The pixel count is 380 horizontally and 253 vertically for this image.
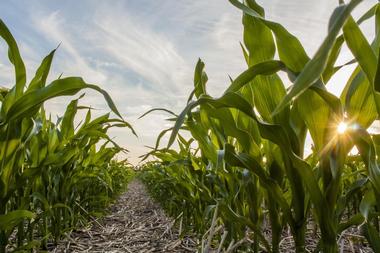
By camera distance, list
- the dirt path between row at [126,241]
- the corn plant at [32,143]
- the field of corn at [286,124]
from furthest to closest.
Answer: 1. the dirt path between row at [126,241]
2. the corn plant at [32,143]
3. the field of corn at [286,124]

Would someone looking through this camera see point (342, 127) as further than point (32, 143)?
No

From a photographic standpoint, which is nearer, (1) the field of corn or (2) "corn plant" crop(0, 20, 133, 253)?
(1) the field of corn

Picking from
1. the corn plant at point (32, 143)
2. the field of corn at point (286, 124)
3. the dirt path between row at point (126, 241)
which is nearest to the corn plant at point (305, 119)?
the field of corn at point (286, 124)

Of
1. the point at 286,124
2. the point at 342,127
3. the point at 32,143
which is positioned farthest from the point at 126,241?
the point at 342,127

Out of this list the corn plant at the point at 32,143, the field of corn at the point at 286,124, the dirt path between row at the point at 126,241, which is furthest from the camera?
the dirt path between row at the point at 126,241

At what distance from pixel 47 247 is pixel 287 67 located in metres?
1.99

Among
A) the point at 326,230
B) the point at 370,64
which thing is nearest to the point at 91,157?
the point at 326,230

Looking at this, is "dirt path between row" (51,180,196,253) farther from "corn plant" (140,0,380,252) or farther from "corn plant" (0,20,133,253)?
"corn plant" (140,0,380,252)

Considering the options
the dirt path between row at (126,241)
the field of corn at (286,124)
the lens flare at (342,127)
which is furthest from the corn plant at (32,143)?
the lens flare at (342,127)

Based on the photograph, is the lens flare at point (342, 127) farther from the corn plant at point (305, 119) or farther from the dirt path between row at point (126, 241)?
the dirt path between row at point (126, 241)

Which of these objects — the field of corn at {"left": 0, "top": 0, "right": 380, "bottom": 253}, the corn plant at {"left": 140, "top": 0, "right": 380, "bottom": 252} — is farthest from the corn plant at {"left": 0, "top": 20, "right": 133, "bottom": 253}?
the corn plant at {"left": 140, "top": 0, "right": 380, "bottom": 252}

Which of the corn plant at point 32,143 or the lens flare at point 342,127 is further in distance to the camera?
the corn plant at point 32,143

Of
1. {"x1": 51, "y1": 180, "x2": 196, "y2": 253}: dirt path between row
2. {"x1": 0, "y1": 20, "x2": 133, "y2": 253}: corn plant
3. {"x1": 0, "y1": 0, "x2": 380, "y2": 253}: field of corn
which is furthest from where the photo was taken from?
{"x1": 51, "y1": 180, "x2": 196, "y2": 253}: dirt path between row

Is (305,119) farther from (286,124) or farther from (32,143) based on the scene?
(32,143)
